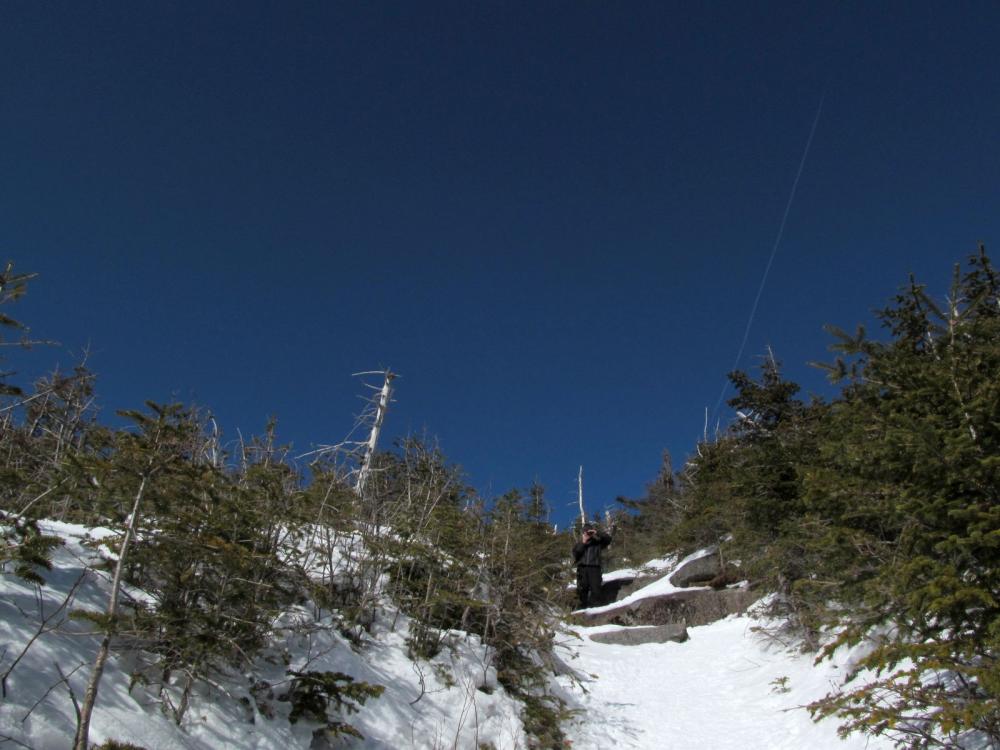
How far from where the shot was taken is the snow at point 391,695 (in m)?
3.39

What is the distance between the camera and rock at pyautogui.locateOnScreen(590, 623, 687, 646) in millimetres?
13250

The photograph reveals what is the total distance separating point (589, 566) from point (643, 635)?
5.27 m

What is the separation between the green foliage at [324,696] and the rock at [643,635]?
1052 centimetres

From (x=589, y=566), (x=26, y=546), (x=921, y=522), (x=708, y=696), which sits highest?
(x=589, y=566)

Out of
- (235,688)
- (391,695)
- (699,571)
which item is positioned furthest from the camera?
(699,571)

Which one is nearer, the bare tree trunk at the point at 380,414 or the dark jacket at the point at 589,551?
the bare tree trunk at the point at 380,414

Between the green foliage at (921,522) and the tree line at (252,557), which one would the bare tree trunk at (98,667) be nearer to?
the tree line at (252,557)

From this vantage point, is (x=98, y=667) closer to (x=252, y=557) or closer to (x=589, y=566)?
→ (x=252, y=557)

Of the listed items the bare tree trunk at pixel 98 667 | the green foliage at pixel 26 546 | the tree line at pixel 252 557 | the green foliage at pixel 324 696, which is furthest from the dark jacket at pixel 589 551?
the bare tree trunk at pixel 98 667

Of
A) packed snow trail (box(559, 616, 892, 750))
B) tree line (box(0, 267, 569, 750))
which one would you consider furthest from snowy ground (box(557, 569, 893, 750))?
tree line (box(0, 267, 569, 750))

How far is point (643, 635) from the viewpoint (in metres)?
13.6

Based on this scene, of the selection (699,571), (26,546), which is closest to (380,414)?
(699,571)

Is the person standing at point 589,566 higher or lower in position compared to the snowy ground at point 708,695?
higher

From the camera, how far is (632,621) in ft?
52.3
